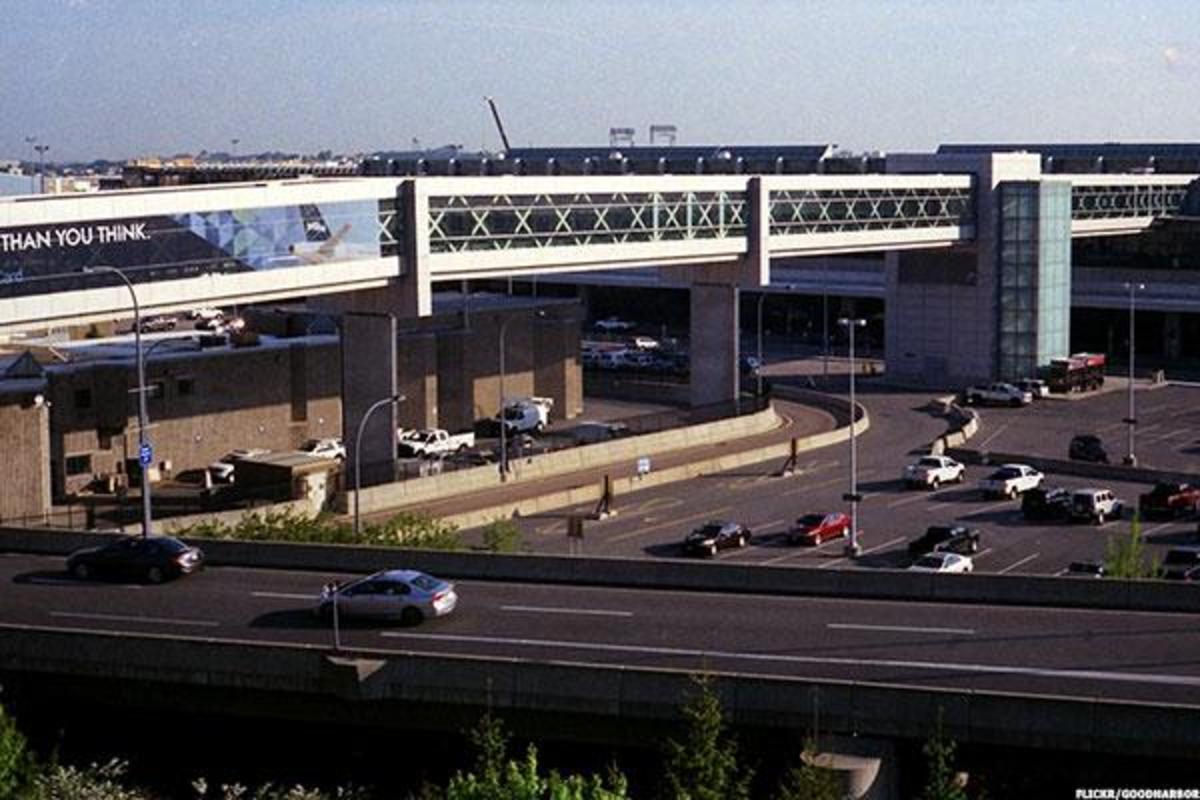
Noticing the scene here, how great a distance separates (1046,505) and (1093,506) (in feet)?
3.87

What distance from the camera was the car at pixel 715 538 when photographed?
1492 inches

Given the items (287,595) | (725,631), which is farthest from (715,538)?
(725,631)

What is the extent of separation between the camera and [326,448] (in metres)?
46.9

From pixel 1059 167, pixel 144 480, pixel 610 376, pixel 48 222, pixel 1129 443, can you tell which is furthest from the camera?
pixel 1059 167

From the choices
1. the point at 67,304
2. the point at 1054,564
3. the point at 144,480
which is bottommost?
the point at 1054,564

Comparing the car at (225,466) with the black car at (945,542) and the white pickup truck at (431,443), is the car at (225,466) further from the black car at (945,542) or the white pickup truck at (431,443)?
the black car at (945,542)

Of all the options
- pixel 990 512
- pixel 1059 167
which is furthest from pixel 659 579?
pixel 1059 167

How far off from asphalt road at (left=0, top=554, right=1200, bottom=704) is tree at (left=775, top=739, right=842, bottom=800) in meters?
3.24

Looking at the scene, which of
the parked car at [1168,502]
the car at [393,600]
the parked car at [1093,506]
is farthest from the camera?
the parked car at [1168,502]

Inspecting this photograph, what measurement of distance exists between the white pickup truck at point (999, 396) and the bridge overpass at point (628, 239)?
4552 millimetres

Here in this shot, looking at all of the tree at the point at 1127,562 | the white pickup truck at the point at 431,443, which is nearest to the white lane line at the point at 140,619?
the tree at the point at 1127,562

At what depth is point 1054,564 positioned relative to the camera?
3684 cm

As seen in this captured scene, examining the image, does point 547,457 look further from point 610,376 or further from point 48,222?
point 610,376

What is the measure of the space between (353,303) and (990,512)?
1656 cm
